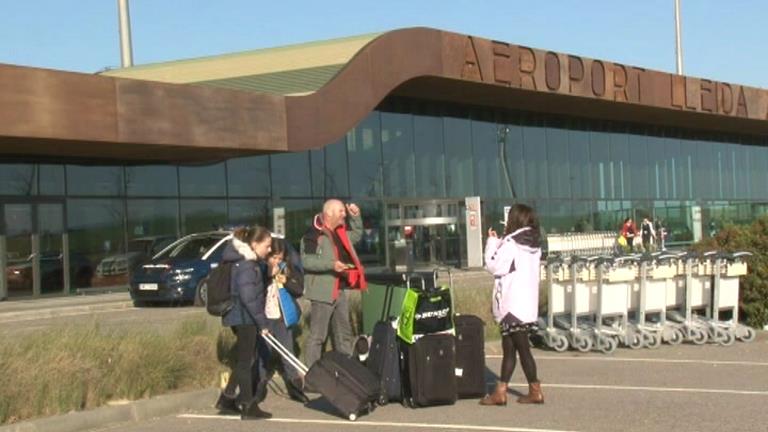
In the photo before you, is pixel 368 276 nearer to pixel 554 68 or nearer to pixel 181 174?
pixel 181 174

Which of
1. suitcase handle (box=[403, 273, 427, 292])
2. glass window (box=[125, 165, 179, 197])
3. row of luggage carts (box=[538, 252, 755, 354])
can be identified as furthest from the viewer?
glass window (box=[125, 165, 179, 197])

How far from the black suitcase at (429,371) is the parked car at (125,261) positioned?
20.2 m

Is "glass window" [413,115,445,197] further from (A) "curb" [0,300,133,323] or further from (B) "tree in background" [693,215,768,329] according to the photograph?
(B) "tree in background" [693,215,768,329]

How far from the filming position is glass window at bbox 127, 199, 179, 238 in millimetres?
28969

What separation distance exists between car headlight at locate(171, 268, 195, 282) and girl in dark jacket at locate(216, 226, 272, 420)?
46.2 ft

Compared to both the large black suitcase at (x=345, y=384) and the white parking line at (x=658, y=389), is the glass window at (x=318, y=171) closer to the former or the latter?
the white parking line at (x=658, y=389)

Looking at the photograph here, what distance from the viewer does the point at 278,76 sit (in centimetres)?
3119

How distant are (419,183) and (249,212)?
714cm

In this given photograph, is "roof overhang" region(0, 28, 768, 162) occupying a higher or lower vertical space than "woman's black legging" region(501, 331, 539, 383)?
higher

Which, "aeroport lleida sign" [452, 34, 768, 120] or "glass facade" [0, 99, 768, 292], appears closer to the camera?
"glass facade" [0, 99, 768, 292]

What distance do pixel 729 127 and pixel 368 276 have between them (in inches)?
1658

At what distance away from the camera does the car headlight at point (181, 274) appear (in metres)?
22.9

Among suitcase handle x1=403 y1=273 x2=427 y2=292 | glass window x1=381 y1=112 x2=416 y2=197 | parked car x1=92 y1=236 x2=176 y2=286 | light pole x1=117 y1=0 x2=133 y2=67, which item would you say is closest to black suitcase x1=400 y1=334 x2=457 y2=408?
suitcase handle x1=403 y1=273 x2=427 y2=292

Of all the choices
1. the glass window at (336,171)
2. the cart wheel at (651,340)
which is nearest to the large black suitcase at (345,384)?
the cart wheel at (651,340)
